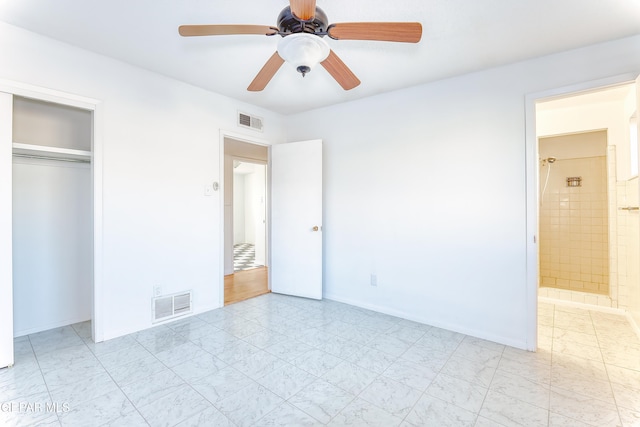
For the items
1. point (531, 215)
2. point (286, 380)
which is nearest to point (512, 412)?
point (286, 380)

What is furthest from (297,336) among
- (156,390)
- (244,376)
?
(156,390)

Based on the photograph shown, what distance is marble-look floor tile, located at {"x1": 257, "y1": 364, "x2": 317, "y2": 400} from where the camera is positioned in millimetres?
1915

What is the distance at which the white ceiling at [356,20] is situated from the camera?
189 centimetres

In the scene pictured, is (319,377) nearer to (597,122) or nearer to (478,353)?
(478,353)

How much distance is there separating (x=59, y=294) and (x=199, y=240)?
1.37m

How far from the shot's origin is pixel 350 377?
6.78 ft

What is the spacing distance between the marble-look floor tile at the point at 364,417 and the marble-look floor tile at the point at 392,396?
0.15 feet

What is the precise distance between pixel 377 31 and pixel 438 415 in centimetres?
217

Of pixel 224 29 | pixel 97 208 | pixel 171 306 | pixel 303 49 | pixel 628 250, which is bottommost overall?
pixel 171 306

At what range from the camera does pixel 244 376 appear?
81.7 inches

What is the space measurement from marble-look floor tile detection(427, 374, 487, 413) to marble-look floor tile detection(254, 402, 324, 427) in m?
0.81

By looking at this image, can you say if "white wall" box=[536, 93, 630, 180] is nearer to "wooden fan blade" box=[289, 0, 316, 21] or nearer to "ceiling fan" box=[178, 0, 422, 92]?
"ceiling fan" box=[178, 0, 422, 92]

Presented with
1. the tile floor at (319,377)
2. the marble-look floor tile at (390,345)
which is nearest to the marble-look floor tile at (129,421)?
the tile floor at (319,377)

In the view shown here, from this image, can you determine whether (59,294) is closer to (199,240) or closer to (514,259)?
(199,240)
